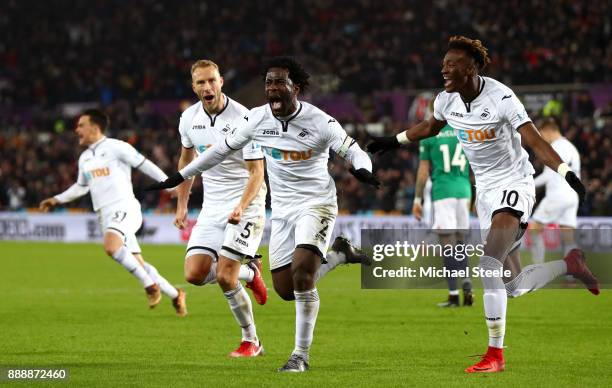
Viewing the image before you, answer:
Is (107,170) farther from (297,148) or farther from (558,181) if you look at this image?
(558,181)

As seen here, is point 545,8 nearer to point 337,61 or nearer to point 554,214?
point 337,61

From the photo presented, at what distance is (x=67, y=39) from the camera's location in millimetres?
41781

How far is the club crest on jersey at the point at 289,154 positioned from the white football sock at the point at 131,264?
15.6 feet

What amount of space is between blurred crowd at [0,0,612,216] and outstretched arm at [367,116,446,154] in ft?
48.3

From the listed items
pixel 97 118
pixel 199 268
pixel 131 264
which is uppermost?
pixel 97 118

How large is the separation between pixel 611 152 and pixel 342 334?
14376mm

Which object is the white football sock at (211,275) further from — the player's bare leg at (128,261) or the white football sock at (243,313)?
the player's bare leg at (128,261)

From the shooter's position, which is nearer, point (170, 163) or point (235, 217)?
point (235, 217)

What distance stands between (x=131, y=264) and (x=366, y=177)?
5644 mm

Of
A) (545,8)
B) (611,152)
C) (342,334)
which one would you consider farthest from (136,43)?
(342,334)

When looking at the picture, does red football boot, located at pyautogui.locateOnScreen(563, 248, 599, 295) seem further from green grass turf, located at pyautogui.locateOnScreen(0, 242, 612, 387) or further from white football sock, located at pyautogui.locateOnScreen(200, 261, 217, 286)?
white football sock, located at pyautogui.locateOnScreen(200, 261, 217, 286)

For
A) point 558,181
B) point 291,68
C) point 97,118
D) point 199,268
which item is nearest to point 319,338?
point 199,268

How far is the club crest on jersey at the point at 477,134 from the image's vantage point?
8.21 meters

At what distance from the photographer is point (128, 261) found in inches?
496
